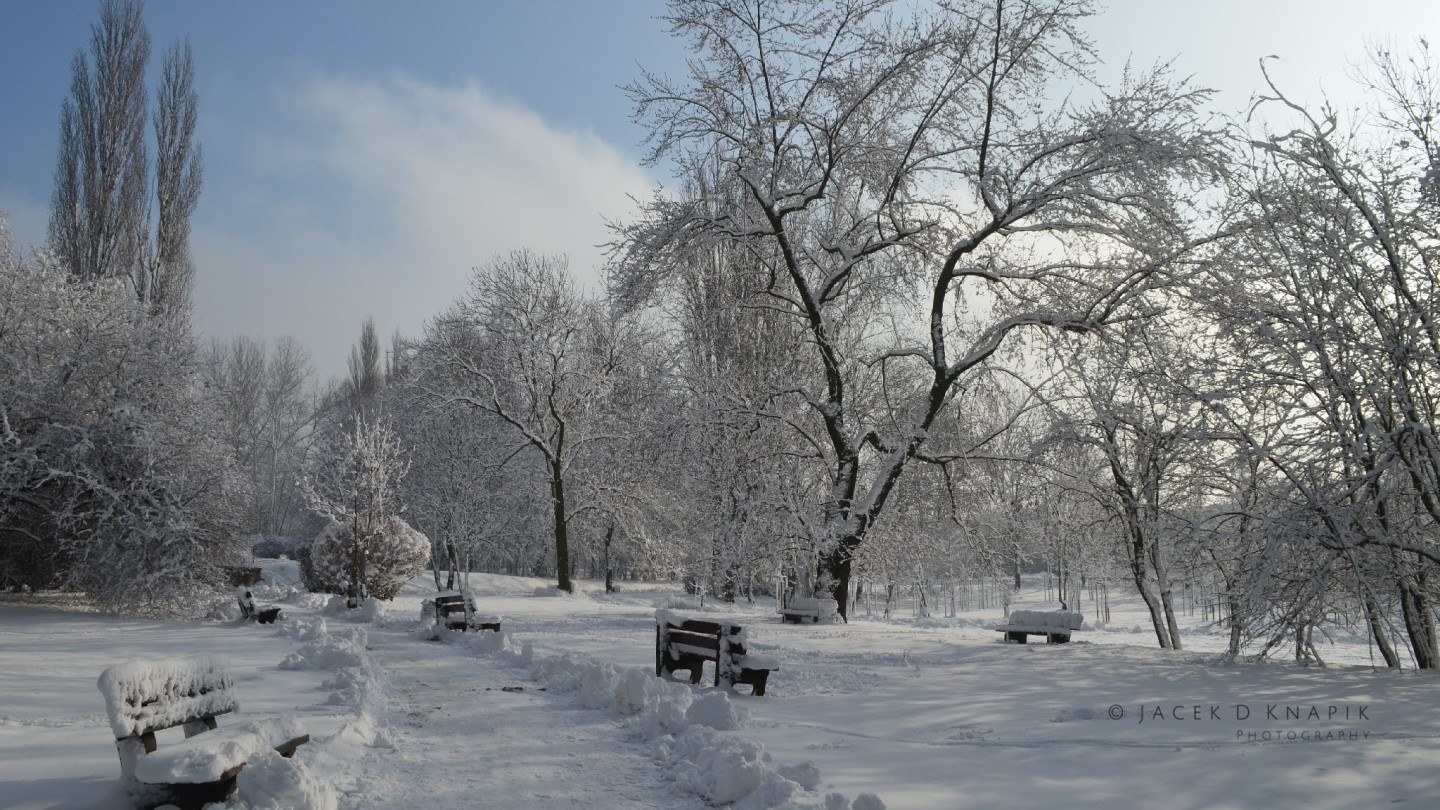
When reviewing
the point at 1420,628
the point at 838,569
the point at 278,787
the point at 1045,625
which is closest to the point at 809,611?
the point at 838,569

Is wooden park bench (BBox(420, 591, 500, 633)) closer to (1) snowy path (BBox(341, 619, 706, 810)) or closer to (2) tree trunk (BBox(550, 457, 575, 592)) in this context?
(1) snowy path (BBox(341, 619, 706, 810))

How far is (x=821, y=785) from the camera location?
4957 mm

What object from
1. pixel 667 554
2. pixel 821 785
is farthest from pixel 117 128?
pixel 821 785

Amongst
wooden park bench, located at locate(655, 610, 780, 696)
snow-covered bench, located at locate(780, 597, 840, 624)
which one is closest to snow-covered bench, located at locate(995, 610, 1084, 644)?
snow-covered bench, located at locate(780, 597, 840, 624)

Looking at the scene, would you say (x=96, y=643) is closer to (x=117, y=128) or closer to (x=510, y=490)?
(x=510, y=490)

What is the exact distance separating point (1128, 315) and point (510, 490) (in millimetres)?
23855

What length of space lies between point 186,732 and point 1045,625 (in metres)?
12.4

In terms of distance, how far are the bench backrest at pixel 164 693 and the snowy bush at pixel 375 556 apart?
16.9 metres

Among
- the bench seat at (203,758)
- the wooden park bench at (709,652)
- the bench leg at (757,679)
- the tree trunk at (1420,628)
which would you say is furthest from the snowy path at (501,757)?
the tree trunk at (1420,628)

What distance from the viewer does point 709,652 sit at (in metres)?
8.60

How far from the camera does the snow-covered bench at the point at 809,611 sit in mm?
15398

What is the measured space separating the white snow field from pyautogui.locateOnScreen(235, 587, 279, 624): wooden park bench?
3.22 m

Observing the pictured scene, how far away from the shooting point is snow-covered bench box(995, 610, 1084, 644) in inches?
548

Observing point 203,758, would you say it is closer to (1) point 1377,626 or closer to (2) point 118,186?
(1) point 1377,626
